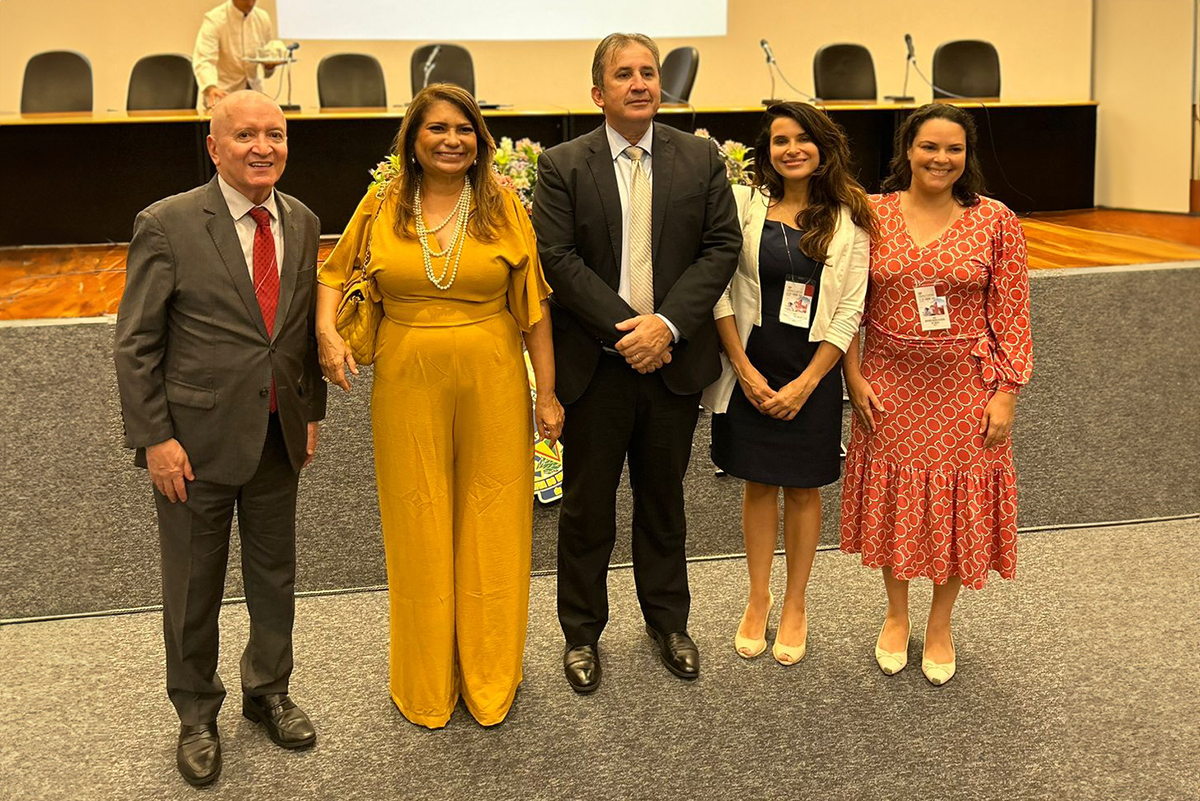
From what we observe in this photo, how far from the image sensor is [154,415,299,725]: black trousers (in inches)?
99.2

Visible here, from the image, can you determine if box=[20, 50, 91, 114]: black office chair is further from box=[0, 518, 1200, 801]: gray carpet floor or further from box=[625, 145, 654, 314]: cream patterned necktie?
box=[625, 145, 654, 314]: cream patterned necktie

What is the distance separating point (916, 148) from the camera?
280 cm

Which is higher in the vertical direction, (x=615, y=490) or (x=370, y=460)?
(x=615, y=490)

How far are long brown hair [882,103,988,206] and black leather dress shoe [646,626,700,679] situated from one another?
130 cm

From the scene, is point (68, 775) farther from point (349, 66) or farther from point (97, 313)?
point (349, 66)

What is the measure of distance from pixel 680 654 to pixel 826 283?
1032mm

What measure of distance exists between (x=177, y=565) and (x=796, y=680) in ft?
5.10

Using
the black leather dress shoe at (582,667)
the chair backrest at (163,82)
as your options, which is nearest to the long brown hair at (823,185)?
the black leather dress shoe at (582,667)

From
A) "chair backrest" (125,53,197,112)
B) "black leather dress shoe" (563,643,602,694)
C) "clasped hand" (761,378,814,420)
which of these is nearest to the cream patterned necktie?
"clasped hand" (761,378,814,420)

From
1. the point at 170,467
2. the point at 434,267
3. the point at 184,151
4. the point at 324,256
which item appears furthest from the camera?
the point at 184,151

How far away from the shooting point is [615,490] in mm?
2938

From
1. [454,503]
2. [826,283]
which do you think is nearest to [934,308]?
[826,283]

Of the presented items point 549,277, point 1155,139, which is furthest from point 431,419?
point 1155,139

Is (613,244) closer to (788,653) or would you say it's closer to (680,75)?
(788,653)
